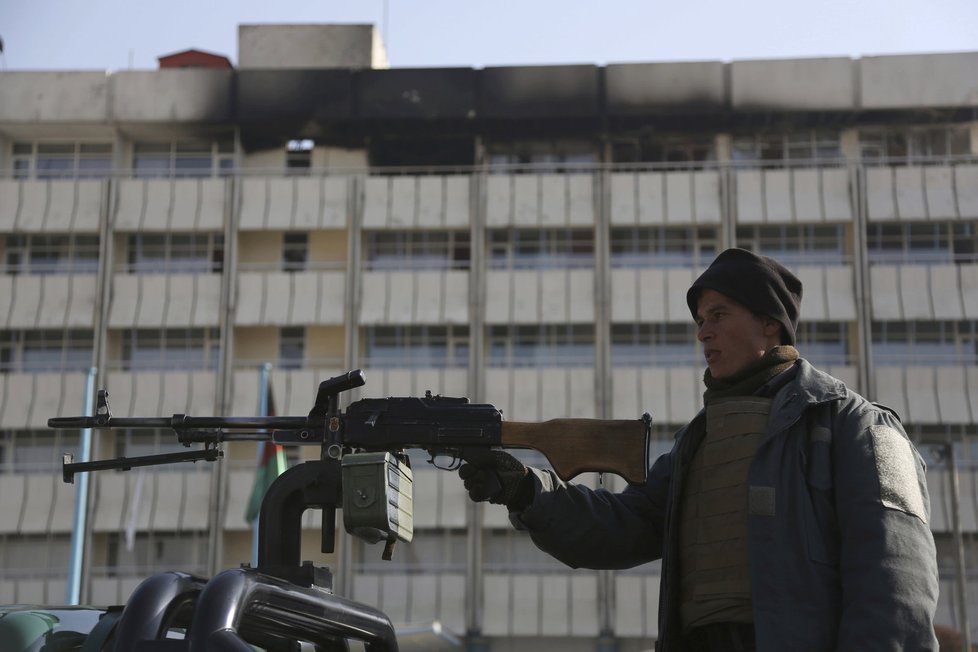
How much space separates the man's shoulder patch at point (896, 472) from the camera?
3.94 meters

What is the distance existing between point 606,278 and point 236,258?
1128 cm

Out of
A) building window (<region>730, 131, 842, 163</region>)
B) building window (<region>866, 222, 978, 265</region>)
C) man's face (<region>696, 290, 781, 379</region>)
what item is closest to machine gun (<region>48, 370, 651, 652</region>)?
man's face (<region>696, 290, 781, 379</region>)

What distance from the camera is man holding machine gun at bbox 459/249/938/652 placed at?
3855 millimetres

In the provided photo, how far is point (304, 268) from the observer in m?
46.1

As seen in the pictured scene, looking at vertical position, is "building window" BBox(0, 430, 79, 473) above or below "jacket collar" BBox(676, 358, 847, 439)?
above

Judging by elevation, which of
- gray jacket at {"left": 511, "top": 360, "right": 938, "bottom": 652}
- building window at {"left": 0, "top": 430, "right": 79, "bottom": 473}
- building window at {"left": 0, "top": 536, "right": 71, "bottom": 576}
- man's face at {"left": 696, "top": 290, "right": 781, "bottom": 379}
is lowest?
building window at {"left": 0, "top": 536, "right": 71, "bottom": 576}

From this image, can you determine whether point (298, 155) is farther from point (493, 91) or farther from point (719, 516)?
point (719, 516)

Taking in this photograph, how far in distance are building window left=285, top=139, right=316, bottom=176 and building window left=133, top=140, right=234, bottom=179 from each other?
1.85 meters

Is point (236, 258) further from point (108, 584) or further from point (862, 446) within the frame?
point (862, 446)

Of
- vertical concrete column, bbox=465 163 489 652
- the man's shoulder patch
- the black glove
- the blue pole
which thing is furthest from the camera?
vertical concrete column, bbox=465 163 489 652

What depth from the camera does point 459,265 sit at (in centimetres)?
4525

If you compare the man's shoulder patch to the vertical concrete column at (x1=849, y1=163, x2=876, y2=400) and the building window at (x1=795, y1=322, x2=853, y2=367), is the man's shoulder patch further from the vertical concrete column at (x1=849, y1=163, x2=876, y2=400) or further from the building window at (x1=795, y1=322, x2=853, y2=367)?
the building window at (x1=795, y1=322, x2=853, y2=367)

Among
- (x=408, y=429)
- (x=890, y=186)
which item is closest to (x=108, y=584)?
(x=890, y=186)

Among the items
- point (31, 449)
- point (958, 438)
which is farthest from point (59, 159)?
point (958, 438)
